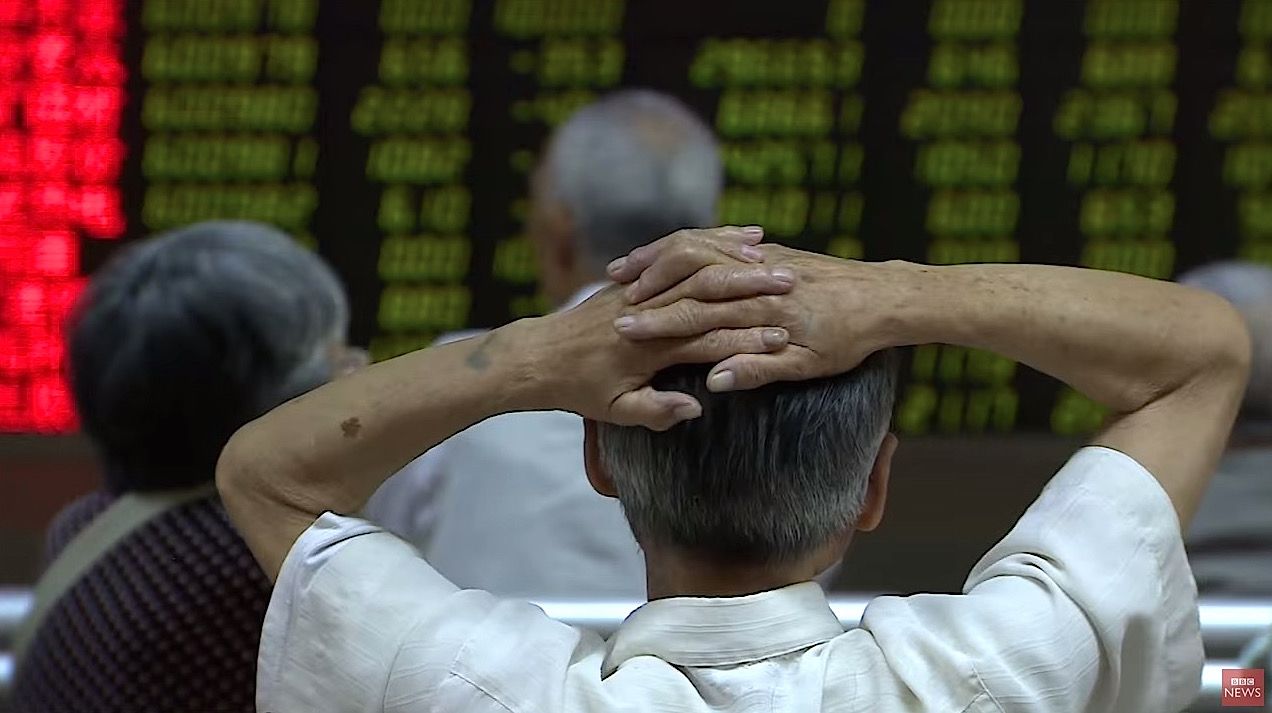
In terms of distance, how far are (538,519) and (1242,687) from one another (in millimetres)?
627

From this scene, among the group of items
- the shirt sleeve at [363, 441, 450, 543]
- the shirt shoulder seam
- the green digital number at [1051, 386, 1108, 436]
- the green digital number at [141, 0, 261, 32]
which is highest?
the green digital number at [141, 0, 261, 32]

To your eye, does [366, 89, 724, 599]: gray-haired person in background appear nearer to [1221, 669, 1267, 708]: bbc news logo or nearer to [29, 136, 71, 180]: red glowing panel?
[1221, 669, 1267, 708]: bbc news logo

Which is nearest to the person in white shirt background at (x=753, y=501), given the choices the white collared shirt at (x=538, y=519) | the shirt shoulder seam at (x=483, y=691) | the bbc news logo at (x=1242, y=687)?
the shirt shoulder seam at (x=483, y=691)

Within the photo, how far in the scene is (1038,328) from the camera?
77 centimetres

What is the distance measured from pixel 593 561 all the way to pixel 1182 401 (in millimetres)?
753

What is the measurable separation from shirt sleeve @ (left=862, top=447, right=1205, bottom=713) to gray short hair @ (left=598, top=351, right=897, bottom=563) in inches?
2.4

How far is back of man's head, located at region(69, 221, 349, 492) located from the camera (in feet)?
3.76

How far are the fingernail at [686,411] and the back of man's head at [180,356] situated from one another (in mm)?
549

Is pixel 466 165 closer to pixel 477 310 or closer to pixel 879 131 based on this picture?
pixel 477 310

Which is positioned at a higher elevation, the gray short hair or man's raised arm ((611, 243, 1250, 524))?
man's raised arm ((611, 243, 1250, 524))

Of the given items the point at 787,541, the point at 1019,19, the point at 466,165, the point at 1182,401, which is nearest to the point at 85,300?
the point at 787,541

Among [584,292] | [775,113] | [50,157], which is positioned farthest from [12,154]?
[584,292]

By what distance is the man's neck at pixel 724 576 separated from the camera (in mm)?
736

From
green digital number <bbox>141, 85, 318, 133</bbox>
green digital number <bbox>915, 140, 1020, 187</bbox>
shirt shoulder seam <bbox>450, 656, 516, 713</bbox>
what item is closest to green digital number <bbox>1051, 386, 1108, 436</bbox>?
green digital number <bbox>915, 140, 1020, 187</bbox>
